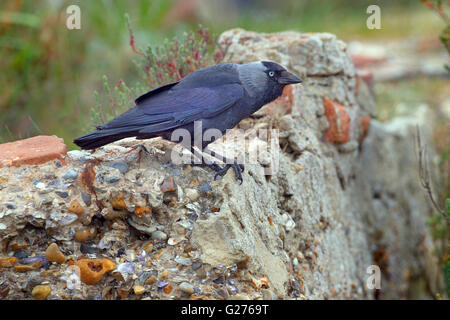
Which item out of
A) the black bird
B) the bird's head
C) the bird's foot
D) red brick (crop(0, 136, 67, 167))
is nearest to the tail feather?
the black bird

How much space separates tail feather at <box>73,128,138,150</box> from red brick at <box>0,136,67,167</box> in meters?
0.18

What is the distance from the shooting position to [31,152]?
278 centimetres

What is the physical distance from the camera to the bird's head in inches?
123

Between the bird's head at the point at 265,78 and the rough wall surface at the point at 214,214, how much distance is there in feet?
1.33

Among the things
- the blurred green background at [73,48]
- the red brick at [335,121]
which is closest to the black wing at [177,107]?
the red brick at [335,121]

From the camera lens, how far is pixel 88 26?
7.56m

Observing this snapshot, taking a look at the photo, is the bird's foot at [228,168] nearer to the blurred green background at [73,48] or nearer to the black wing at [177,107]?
the black wing at [177,107]

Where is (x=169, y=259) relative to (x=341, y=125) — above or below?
below

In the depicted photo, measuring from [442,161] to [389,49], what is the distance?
578cm

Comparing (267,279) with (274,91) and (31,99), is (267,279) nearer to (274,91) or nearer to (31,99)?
(274,91)

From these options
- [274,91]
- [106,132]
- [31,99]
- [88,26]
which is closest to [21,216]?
[106,132]

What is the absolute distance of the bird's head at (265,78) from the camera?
3115mm

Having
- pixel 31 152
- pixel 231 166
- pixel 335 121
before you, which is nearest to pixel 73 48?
pixel 335 121

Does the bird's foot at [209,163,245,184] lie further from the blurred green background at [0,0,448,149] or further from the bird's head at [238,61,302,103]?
the blurred green background at [0,0,448,149]
